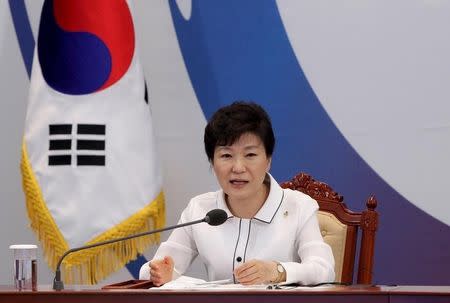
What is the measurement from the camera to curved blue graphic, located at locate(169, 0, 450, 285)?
12.0 feet

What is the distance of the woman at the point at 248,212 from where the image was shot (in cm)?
275

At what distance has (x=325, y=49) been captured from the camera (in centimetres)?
377

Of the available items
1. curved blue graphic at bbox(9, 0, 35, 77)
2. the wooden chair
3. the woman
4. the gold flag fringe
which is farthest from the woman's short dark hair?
curved blue graphic at bbox(9, 0, 35, 77)

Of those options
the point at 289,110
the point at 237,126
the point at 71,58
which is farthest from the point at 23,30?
the point at 237,126

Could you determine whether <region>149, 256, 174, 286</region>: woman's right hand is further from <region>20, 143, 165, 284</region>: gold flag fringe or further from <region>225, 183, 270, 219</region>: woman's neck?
<region>20, 143, 165, 284</region>: gold flag fringe

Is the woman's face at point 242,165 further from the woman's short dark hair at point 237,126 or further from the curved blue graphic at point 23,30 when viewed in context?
the curved blue graphic at point 23,30

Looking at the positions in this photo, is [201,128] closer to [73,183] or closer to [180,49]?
[180,49]

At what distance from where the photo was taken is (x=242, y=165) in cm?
274

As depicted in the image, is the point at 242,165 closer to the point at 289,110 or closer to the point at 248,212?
the point at 248,212

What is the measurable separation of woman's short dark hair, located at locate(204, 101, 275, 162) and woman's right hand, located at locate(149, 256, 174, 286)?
0.43 meters

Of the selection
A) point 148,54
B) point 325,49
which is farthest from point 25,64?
point 325,49

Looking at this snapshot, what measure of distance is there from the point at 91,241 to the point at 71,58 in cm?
72

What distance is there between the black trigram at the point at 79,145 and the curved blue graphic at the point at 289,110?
1.79 feet

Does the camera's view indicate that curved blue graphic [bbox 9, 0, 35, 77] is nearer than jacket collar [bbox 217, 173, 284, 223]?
No
